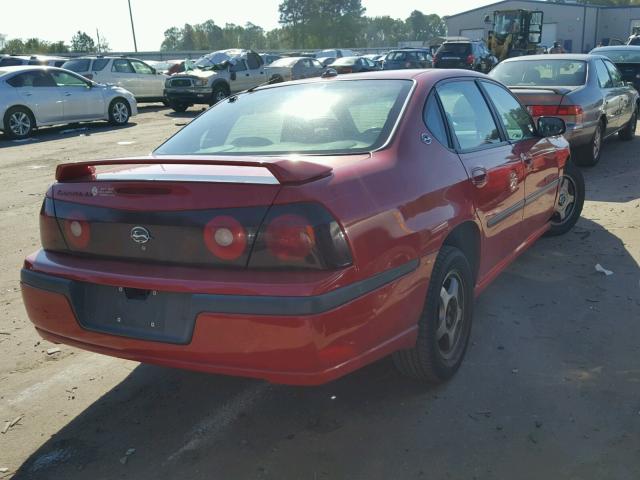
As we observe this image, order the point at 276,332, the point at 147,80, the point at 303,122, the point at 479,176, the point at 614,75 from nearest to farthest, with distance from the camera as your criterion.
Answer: the point at 276,332 < the point at 303,122 < the point at 479,176 < the point at 614,75 < the point at 147,80

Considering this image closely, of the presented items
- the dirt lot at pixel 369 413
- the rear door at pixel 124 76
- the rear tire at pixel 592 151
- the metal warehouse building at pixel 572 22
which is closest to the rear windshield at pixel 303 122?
the dirt lot at pixel 369 413

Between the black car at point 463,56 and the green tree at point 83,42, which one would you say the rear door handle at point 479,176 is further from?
the green tree at point 83,42

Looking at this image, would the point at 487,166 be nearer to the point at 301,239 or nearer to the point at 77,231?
the point at 301,239

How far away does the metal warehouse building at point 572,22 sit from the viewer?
2200 inches

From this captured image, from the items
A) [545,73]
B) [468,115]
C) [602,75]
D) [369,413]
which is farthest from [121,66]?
[369,413]

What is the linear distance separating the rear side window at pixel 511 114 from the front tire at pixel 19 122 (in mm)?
12444

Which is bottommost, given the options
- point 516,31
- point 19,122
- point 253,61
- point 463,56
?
point 19,122

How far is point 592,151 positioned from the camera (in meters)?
9.23

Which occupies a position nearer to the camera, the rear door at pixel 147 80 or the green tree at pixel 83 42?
the rear door at pixel 147 80

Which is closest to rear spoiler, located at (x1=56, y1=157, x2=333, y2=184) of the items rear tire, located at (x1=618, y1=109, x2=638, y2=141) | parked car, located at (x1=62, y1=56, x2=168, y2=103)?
rear tire, located at (x1=618, y1=109, x2=638, y2=141)

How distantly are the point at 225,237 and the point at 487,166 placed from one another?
6.12 ft

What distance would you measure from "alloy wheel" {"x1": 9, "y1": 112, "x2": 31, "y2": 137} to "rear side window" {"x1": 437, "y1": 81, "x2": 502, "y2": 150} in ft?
41.6

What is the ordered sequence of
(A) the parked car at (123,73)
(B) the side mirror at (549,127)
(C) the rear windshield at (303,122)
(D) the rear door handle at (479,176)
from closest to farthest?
1. (C) the rear windshield at (303,122)
2. (D) the rear door handle at (479,176)
3. (B) the side mirror at (549,127)
4. (A) the parked car at (123,73)

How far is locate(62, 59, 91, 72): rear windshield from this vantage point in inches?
798
